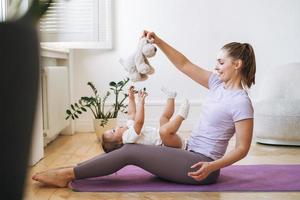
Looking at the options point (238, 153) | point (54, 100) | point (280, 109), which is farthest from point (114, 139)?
point (280, 109)

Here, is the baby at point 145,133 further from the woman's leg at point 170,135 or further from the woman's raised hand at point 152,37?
the woman's raised hand at point 152,37

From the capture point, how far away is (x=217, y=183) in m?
2.06

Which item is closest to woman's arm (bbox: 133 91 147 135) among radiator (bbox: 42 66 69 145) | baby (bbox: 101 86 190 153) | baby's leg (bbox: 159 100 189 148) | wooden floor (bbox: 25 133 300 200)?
baby (bbox: 101 86 190 153)

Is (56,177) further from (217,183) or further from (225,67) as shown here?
(225,67)

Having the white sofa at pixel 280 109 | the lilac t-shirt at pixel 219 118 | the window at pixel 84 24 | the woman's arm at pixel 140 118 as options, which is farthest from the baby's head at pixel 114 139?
the window at pixel 84 24

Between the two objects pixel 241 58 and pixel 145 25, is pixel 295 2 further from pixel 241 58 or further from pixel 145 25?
pixel 241 58

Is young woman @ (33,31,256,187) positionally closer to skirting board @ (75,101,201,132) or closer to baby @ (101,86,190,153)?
baby @ (101,86,190,153)

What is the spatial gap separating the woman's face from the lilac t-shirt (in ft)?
0.22

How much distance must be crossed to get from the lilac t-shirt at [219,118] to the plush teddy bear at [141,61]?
346 millimetres

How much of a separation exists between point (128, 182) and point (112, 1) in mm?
2262

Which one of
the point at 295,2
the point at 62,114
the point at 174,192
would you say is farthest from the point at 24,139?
the point at 295,2

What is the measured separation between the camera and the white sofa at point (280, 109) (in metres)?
3.17

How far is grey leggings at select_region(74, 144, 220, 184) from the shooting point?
1.97 m

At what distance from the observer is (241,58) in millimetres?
1942
